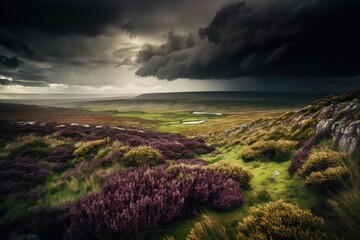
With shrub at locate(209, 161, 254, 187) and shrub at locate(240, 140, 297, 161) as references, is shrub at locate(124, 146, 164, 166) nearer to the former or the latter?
shrub at locate(209, 161, 254, 187)

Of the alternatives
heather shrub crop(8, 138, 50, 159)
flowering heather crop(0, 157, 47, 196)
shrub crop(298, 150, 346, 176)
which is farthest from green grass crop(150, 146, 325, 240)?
heather shrub crop(8, 138, 50, 159)

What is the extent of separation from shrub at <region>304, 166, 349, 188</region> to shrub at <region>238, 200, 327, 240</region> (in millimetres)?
1590

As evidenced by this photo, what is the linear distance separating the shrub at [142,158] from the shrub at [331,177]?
600cm

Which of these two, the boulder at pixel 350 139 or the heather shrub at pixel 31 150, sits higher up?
the boulder at pixel 350 139

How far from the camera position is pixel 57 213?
225 inches

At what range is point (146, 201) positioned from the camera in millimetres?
4426

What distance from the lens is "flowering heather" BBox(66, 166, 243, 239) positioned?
4.09 metres

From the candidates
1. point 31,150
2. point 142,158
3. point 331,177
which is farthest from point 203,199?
point 31,150

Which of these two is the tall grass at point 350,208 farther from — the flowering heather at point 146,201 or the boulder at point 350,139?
the boulder at point 350,139

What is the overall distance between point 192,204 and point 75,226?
8.20ft

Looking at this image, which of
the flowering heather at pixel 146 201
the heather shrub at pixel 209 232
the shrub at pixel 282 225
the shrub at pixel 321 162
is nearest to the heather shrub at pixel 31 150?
the flowering heather at pixel 146 201

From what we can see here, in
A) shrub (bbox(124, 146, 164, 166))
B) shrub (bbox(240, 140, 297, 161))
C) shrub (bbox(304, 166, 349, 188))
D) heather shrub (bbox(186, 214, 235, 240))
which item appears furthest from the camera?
shrub (bbox(124, 146, 164, 166))

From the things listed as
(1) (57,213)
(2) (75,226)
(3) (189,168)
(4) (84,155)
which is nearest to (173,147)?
(4) (84,155)

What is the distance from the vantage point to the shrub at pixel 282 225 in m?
3.54
